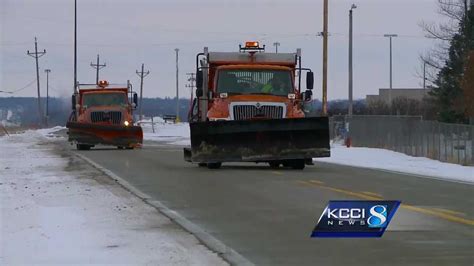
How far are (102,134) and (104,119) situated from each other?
1259mm

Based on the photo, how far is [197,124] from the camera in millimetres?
21297

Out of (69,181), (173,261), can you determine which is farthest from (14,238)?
(69,181)

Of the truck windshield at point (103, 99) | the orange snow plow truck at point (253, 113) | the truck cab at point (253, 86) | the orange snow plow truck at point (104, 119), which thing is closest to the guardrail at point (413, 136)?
the orange snow plow truck at point (253, 113)

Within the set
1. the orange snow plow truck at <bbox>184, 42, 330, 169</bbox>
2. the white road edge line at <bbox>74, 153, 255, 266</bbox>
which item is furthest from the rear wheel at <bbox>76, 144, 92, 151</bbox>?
the white road edge line at <bbox>74, 153, 255, 266</bbox>

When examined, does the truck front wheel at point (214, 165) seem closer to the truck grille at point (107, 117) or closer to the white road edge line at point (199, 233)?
the white road edge line at point (199, 233)

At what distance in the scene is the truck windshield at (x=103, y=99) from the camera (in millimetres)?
36719

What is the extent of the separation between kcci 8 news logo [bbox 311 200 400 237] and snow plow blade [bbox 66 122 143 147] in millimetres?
25656

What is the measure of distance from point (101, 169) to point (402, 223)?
1262cm

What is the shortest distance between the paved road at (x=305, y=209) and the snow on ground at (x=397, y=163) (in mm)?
1758

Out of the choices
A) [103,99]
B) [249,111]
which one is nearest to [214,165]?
[249,111]

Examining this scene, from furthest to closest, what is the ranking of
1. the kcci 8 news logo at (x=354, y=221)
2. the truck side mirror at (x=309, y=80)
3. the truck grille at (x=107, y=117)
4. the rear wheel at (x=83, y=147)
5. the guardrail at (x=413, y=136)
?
the rear wheel at (x=83, y=147) < the truck grille at (x=107, y=117) < the guardrail at (x=413, y=136) < the truck side mirror at (x=309, y=80) < the kcci 8 news logo at (x=354, y=221)

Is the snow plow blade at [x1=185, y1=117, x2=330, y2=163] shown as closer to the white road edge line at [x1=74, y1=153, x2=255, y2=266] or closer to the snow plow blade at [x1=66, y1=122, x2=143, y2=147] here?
the white road edge line at [x1=74, y1=153, x2=255, y2=266]

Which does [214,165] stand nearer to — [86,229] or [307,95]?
[307,95]

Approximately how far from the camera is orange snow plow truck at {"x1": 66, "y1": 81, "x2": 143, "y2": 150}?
35.4 meters
